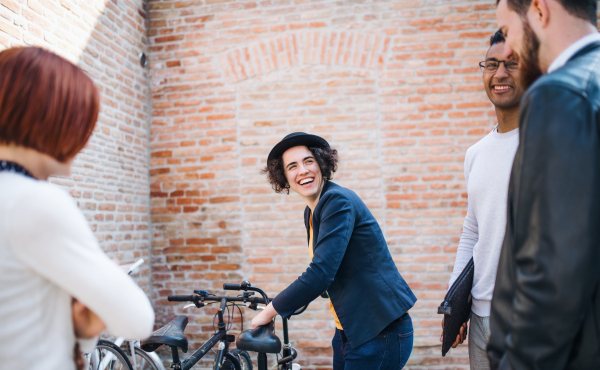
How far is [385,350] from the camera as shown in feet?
6.05

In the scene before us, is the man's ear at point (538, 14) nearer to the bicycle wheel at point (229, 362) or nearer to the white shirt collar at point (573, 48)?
the white shirt collar at point (573, 48)

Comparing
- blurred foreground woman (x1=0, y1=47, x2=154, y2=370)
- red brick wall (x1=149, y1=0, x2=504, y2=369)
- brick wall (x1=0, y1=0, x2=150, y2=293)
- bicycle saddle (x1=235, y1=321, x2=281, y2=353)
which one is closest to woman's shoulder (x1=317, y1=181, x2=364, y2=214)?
bicycle saddle (x1=235, y1=321, x2=281, y2=353)

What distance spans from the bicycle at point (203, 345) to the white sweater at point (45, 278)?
5.56 feet

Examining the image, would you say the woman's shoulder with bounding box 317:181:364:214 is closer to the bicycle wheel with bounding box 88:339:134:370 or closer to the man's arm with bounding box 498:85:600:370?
the man's arm with bounding box 498:85:600:370

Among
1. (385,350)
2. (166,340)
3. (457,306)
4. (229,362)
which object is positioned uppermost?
(457,306)

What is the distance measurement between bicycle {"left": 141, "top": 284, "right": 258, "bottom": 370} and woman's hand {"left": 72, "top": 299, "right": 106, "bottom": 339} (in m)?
1.63

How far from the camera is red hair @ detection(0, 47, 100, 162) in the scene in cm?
85

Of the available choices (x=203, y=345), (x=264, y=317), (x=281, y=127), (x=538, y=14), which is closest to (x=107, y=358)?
(x=203, y=345)

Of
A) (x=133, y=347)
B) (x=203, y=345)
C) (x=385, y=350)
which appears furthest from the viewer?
(x=133, y=347)

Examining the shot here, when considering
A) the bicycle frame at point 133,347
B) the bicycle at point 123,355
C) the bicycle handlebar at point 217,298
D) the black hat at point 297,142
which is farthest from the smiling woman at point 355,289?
the bicycle frame at point 133,347

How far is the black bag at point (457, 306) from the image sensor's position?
1.73 metres

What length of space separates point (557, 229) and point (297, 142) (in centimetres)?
168

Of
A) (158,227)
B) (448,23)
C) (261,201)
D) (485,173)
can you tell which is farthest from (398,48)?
(158,227)

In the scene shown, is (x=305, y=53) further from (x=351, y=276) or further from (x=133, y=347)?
(x=133, y=347)
